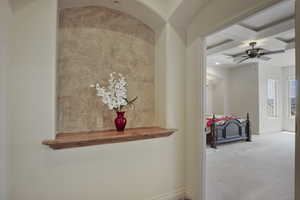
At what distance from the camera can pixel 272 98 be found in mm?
7230

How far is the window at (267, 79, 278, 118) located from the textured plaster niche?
7.07 meters

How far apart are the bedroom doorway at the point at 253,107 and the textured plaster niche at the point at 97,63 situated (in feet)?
3.41

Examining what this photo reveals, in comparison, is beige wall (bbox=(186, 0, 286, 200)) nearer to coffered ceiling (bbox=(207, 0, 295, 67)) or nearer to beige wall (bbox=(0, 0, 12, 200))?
coffered ceiling (bbox=(207, 0, 295, 67))

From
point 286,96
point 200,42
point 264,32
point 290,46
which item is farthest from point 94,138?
point 286,96

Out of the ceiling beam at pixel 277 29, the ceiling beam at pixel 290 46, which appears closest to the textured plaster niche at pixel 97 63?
the ceiling beam at pixel 277 29

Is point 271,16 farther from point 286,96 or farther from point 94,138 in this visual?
point 286,96

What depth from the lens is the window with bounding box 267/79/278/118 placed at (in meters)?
7.12

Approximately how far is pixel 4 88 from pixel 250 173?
3898mm

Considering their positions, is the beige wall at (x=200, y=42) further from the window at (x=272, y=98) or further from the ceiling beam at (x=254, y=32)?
the window at (x=272, y=98)

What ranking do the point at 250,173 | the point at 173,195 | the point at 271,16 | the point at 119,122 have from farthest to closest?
1. the point at 271,16
2. the point at 250,173
3. the point at 173,195
4. the point at 119,122

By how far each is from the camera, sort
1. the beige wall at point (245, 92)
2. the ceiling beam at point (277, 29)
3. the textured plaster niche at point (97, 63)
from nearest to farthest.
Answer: the textured plaster niche at point (97, 63) < the ceiling beam at point (277, 29) < the beige wall at point (245, 92)

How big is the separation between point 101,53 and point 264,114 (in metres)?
7.42

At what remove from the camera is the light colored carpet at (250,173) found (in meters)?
2.35

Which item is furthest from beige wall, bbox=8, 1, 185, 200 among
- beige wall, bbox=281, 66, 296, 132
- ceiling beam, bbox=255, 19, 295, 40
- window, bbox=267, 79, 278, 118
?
beige wall, bbox=281, 66, 296, 132
